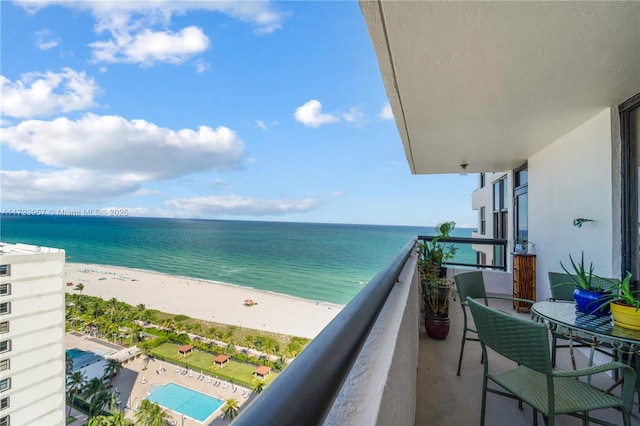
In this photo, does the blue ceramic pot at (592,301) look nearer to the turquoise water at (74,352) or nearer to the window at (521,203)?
the window at (521,203)

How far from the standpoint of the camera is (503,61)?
1880 mm

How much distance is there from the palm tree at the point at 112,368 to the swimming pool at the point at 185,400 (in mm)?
1404

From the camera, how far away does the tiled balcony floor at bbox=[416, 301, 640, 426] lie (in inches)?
73.2

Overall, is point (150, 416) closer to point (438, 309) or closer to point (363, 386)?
point (438, 309)

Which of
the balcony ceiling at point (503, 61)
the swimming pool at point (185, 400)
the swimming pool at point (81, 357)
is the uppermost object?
the balcony ceiling at point (503, 61)

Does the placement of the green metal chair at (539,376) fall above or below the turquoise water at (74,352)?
above

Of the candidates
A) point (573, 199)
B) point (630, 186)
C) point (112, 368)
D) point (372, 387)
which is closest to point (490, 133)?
point (573, 199)

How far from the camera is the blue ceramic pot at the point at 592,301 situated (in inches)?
72.4

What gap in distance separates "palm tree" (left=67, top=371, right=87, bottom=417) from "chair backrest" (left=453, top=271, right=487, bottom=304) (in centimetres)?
1068

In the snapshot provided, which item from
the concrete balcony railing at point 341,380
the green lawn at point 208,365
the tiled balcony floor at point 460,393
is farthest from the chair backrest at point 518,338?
the green lawn at point 208,365

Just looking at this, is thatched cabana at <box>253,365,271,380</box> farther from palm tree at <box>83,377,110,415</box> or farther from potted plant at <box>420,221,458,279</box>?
potted plant at <box>420,221,458,279</box>

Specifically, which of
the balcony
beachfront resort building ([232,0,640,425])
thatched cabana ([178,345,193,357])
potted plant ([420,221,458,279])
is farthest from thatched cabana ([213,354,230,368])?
the balcony

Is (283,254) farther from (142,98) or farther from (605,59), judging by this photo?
(605,59)

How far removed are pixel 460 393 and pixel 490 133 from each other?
279cm
